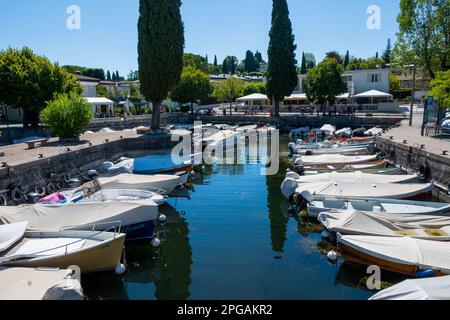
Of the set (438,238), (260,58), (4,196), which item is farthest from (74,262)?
(260,58)

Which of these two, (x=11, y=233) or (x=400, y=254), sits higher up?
(x=11, y=233)

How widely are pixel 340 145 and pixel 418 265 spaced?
80.5 ft

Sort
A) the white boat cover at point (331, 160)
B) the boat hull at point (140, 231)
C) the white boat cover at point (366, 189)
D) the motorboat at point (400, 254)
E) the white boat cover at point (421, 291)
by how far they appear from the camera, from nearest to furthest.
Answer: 1. the white boat cover at point (421, 291)
2. the motorboat at point (400, 254)
3. the boat hull at point (140, 231)
4. the white boat cover at point (366, 189)
5. the white boat cover at point (331, 160)

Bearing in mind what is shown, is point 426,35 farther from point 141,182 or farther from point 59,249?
point 59,249

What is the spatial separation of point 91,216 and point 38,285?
487cm

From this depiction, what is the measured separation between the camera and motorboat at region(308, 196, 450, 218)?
16.1 meters

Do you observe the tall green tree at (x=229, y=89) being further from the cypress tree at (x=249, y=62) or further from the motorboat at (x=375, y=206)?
the cypress tree at (x=249, y=62)

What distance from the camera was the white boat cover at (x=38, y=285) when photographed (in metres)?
9.14

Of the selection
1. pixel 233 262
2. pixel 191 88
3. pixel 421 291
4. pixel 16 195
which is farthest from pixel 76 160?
pixel 191 88

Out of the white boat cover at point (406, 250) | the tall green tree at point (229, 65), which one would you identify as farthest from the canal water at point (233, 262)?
the tall green tree at point (229, 65)

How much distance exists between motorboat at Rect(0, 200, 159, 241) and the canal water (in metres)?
0.94

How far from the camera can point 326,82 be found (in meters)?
52.2

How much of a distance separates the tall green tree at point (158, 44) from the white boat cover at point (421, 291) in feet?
106

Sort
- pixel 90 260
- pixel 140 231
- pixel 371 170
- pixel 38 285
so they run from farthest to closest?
1. pixel 371 170
2. pixel 140 231
3. pixel 90 260
4. pixel 38 285
